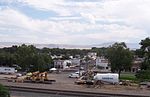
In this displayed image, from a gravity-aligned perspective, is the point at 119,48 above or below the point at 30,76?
above

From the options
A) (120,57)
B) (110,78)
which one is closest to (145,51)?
(120,57)

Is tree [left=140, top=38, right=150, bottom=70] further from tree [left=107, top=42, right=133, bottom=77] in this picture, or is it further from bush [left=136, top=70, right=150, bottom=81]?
bush [left=136, top=70, right=150, bottom=81]

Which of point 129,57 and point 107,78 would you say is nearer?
point 107,78

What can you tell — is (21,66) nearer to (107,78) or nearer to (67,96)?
(107,78)

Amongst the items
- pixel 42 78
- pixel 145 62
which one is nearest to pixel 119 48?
pixel 145 62

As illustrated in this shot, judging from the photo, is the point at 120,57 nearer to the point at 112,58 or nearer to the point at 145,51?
the point at 112,58

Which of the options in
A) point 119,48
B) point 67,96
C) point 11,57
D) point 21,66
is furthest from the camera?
point 11,57

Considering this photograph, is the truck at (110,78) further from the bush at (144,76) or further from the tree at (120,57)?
the tree at (120,57)

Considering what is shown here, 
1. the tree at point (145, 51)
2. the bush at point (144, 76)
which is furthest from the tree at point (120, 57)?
the bush at point (144, 76)

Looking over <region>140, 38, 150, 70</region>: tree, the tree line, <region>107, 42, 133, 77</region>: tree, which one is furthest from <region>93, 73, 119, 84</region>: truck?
<region>140, 38, 150, 70</region>: tree

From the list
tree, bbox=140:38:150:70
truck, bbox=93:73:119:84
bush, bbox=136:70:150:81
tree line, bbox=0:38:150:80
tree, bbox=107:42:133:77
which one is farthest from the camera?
tree, bbox=140:38:150:70

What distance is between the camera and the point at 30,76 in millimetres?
45281

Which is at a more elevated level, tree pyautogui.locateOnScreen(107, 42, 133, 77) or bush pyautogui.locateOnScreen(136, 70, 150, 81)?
tree pyautogui.locateOnScreen(107, 42, 133, 77)

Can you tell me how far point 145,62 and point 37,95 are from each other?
3907cm
